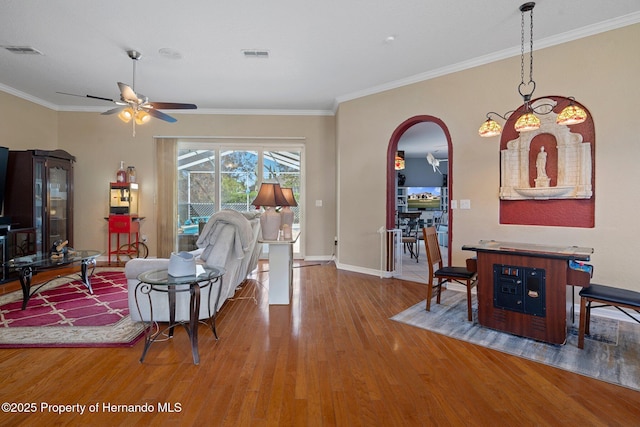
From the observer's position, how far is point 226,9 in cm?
303

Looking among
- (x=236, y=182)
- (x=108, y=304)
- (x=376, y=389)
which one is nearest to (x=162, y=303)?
(x=108, y=304)

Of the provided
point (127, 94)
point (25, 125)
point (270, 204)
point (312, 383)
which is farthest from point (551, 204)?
point (25, 125)

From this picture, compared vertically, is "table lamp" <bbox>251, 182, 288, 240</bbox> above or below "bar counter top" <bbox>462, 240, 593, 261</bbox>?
above

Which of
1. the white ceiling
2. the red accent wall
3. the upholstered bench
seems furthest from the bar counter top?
the white ceiling

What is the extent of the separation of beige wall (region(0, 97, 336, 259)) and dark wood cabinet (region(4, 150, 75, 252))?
0.57m

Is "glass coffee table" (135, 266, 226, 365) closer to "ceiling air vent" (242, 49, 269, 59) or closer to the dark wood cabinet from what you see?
"ceiling air vent" (242, 49, 269, 59)

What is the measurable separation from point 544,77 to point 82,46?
5659 mm

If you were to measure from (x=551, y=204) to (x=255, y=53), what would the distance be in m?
→ 4.11

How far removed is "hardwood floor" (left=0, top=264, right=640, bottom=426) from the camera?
1.69 meters

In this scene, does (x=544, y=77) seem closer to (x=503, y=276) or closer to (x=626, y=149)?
(x=626, y=149)

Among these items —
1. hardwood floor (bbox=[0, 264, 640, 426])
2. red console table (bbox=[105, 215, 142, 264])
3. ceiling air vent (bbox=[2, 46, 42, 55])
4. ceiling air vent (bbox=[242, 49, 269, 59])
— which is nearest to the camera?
hardwood floor (bbox=[0, 264, 640, 426])

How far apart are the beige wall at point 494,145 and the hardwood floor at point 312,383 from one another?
1.92 m

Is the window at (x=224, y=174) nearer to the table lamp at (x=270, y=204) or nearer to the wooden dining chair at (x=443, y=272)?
the table lamp at (x=270, y=204)

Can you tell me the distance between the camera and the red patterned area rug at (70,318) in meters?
2.58
